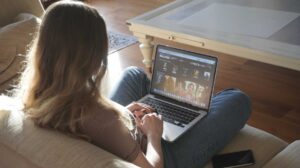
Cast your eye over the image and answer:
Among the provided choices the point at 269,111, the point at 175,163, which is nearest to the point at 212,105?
the point at 175,163

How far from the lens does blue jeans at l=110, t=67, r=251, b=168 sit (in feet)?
3.98

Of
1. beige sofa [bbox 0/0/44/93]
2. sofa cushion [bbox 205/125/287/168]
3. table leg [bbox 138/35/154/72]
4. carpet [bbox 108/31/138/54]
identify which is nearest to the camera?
sofa cushion [bbox 205/125/287/168]

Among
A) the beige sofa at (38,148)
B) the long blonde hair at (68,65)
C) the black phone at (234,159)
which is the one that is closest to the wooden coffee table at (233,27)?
the black phone at (234,159)

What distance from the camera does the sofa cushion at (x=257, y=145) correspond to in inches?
48.9

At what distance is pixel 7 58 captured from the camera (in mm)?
1748

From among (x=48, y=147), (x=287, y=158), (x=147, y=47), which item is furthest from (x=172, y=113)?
(x=147, y=47)

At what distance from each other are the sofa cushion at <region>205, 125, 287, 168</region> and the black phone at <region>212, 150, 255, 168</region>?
0.08 feet

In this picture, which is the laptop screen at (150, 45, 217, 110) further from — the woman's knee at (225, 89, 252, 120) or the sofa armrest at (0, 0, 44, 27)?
the sofa armrest at (0, 0, 44, 27)

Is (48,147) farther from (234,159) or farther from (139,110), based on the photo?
(234,159)

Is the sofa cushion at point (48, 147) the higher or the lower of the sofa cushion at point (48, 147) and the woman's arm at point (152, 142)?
the higher

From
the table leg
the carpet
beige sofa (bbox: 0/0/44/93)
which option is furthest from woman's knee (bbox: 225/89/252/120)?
the carpet

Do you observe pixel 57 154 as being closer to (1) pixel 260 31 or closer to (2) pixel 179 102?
(2) pixel 179 102

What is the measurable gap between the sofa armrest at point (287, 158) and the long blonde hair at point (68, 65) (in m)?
0.51

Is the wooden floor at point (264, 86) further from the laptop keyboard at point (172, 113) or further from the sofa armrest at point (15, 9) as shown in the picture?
the laptop keyboard at point (172, 113)
